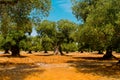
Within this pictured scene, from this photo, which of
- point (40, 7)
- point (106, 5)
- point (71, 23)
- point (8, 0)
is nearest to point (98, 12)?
point (106, 5)

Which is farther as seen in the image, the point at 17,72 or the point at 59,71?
the point at 59,71

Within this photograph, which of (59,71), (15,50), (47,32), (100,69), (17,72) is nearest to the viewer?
(17,72)

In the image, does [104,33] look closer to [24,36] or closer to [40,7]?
[40,7]

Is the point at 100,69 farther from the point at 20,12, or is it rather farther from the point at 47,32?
the point at 47,32

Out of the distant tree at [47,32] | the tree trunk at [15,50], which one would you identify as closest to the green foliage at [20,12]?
the tree trunk at [15,50]

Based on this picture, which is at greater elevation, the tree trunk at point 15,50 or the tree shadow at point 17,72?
A: the tree trunk at point 15,50

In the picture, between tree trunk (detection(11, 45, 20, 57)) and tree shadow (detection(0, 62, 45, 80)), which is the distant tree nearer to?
tree trunk (detection(11, 45, 20, 57))

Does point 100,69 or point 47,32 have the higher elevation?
point 47,32

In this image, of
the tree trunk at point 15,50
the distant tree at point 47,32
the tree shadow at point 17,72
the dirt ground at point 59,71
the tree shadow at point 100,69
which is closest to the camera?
the tree shadow at point 17,72

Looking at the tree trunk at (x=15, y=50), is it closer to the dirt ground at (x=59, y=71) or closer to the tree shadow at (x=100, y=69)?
the dirt ground at (x=59, y=71)

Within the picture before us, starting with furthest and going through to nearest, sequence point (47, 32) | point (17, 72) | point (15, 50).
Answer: point (47, 32) < point (15, 50) < point (17, 72)

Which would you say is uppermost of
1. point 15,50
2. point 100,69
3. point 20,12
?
point 20,12

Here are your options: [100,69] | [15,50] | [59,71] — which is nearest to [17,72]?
[59,71]

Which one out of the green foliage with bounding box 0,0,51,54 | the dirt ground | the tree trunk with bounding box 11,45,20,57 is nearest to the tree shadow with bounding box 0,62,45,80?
the dirt ground
